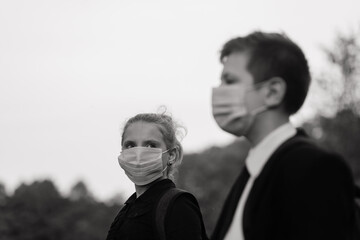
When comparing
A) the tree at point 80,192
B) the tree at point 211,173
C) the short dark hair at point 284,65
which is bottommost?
the tree at point 80,192

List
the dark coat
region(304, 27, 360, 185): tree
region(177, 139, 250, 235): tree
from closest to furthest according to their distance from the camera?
the dark coat
region(304, 27, 360, 185): tree
region(177, 139, 250, 235): tree

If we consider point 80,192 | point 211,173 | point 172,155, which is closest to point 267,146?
point 172,155

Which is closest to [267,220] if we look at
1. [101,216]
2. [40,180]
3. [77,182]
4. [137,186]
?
[137,186]

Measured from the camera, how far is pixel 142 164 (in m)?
5.50

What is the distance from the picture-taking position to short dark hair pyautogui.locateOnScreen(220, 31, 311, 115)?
3.46m

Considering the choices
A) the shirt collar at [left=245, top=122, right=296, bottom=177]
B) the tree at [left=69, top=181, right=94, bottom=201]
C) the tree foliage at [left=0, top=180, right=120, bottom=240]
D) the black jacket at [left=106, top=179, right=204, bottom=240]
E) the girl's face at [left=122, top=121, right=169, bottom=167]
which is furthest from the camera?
the tree at [left=69, top=181, right=94, bottom=201]

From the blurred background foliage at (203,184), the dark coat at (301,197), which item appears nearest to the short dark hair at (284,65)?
the dark coat at (301,197)

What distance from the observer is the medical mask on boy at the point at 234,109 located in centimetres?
351

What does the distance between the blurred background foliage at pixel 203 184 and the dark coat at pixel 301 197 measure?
25.4 metres

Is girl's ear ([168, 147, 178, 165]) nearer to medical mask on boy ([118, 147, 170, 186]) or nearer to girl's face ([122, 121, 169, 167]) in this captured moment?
girl's face ([122, 121, 169, 167])

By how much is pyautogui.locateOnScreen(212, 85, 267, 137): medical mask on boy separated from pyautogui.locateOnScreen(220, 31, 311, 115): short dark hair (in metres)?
0.11

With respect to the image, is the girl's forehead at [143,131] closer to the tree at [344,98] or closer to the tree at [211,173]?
the tree at [344,98]

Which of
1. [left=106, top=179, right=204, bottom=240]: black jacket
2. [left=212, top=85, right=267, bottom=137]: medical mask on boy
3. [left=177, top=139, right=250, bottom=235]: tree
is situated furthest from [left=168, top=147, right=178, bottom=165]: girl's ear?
[left=177, top=139, right=250, bottom=235]: tree

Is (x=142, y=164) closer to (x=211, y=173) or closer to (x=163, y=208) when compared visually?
(x=163, y=208)
